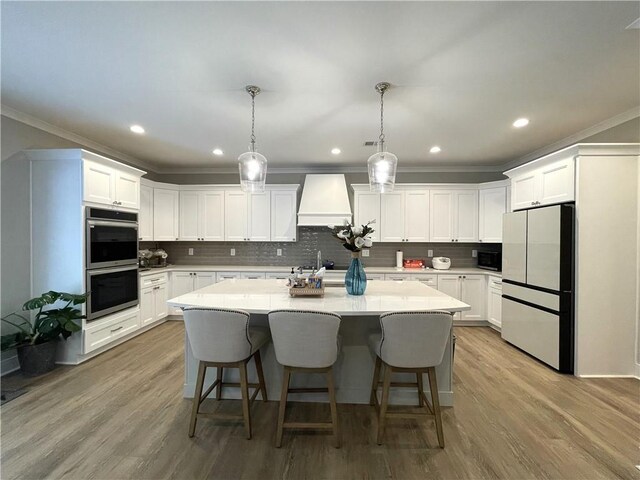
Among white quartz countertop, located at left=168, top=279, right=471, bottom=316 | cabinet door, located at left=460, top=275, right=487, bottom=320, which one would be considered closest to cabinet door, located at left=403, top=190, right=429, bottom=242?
cabinet door, located at left=460, top=275, right=487, bottom=320

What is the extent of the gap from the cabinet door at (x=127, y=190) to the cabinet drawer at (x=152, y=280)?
105cm

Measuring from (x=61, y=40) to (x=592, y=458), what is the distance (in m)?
4.39

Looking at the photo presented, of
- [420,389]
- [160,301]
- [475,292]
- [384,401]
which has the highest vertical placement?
[475,292]

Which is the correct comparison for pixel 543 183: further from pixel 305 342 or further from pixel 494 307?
pixel 305 342

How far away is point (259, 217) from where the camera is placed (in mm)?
5156

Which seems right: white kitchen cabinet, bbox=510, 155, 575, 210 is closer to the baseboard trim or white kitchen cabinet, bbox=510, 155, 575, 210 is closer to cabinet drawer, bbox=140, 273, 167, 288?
cabinet drawer, bbox=140, 273, 167, 288

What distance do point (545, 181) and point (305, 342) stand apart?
10.8ft

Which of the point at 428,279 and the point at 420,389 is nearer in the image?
the point at 420,389

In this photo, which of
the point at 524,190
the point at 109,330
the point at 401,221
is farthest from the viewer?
the point at 401,221

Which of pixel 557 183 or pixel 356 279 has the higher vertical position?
pixel 557 183

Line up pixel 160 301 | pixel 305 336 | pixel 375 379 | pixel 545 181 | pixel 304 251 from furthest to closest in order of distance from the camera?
1. pixel 304 251
2. pixel 160 301
3. pixel 545 181
4. pixel 375 379
5. pixel 305 336

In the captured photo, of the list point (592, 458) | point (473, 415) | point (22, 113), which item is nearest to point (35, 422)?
point (22, 113)

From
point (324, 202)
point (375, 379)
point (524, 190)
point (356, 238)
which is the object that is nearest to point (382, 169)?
point (356, 238)

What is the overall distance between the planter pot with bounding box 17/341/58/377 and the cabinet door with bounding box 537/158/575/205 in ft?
18.3
